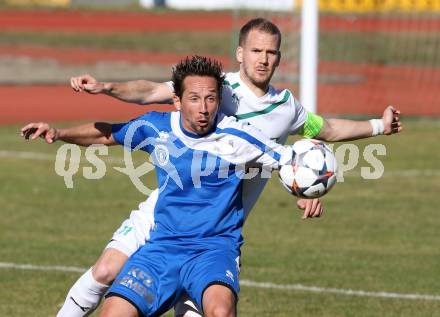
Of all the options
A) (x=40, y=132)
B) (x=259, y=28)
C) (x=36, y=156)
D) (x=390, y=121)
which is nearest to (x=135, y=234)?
(x=40, y=132)

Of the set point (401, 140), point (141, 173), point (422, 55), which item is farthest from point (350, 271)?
point (422, 55)

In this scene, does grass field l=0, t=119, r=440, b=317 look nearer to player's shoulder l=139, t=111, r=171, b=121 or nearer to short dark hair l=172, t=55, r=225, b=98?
player's shoulder l=139, t=111, r=171, b=121

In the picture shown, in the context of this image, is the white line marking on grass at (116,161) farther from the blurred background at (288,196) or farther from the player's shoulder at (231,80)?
the player's shoulder at (231,80)

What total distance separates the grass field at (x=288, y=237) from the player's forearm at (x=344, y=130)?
1690 millimetres

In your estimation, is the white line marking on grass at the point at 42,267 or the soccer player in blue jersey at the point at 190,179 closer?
the soccer player in blue jersey at the point at 190,179

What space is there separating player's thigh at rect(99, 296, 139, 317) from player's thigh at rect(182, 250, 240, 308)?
36 cm

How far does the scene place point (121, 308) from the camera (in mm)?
6512

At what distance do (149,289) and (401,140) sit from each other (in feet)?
38.8

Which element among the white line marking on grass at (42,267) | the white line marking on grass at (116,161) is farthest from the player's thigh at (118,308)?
the white line marking on grass at (116,161)

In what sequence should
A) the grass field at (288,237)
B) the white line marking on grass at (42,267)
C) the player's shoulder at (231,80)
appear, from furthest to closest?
the white line marking on grass at (42,267), the grass field at (288,237), the player's shoulder at (231,80)

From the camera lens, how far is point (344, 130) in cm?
773

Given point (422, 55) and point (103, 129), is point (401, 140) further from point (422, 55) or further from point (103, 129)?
point (422, 55)

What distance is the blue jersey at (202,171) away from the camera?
6.83 meters

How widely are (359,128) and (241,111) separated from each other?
35.6 inches
